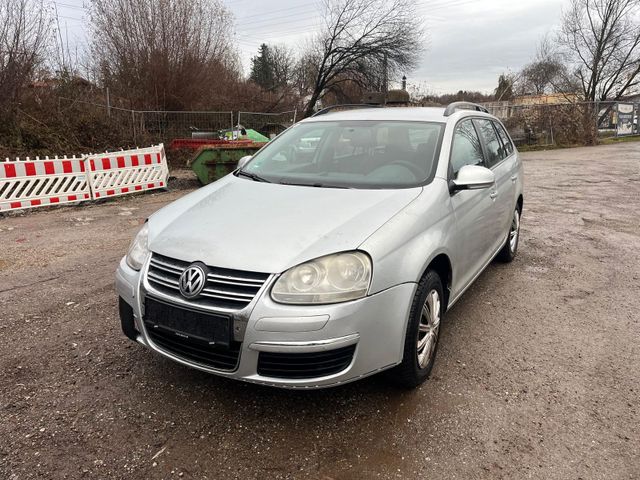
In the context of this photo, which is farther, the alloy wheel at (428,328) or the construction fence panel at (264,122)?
the construction fence panel at (264,122)

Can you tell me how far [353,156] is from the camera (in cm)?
356

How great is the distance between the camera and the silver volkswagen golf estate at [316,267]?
224cm

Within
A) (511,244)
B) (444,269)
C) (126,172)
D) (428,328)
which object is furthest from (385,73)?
(428,328)

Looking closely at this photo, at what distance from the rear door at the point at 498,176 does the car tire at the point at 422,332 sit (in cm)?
152

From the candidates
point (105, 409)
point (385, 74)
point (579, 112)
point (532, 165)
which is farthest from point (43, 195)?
point (385, 74)

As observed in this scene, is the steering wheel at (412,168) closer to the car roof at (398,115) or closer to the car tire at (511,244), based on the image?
the car roof at (398,115)

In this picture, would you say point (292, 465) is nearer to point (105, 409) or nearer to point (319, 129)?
point (105, 409)

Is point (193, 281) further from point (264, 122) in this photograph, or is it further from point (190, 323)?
point (264, 122)

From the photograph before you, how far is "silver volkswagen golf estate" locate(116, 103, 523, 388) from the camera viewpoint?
2.24 m

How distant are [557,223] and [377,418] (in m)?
5.91

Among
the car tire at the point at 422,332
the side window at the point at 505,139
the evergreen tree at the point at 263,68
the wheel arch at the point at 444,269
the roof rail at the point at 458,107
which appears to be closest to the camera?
the car tire at the point at 422,332

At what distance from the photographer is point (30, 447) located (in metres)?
2.36

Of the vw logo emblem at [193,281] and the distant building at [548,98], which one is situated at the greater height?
the distant building at [548,98]

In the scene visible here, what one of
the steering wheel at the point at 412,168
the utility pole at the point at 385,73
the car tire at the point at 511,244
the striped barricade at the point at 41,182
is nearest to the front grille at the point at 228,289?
the steering wheel at the point at 412,168
